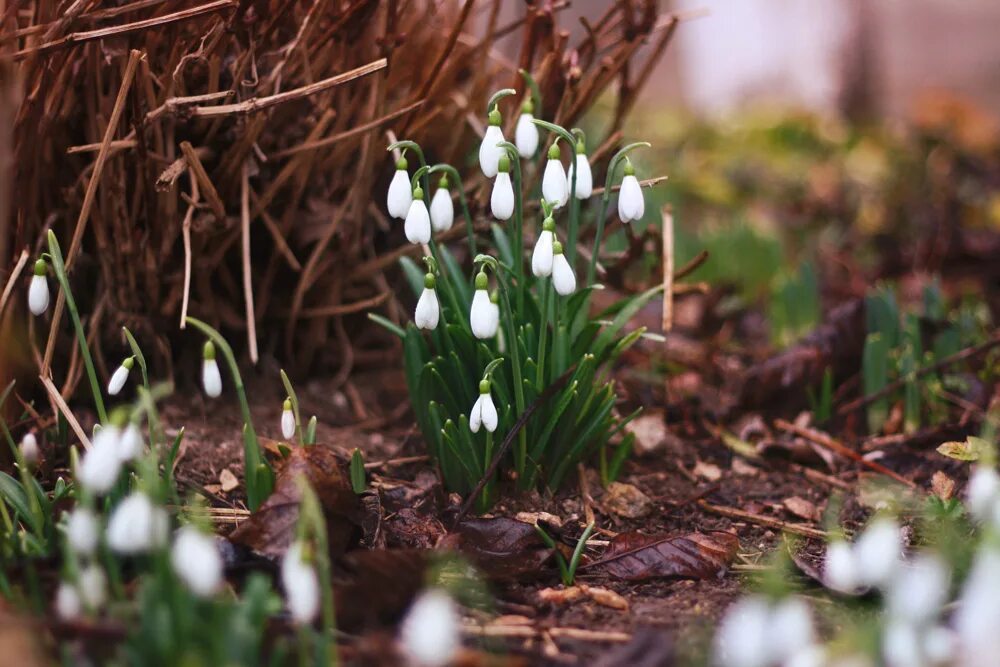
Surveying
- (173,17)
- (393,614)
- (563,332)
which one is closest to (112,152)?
(173,17)

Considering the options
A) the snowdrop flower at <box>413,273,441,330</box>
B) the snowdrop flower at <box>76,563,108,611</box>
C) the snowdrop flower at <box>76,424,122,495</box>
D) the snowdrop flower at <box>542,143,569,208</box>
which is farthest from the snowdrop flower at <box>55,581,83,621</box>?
the snowdrop flower at <box>542,143,569,208</box>

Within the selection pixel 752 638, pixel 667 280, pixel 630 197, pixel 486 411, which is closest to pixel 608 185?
pixel 630 197

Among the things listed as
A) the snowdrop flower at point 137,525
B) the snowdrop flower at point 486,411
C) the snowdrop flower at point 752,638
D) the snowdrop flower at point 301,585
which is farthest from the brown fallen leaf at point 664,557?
the snowdrop flower at point 137,525

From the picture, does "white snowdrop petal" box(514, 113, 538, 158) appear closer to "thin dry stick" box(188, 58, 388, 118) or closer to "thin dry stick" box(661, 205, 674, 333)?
"thin dry stick" box(188, 58, 388, 118)

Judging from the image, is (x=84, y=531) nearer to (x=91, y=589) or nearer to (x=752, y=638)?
(x=91, y=589)

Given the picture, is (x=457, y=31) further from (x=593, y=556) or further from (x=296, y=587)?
(x=296, y=587)

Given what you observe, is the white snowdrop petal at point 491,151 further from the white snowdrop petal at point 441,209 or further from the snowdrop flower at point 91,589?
the snowdrop flower at point 91,589
